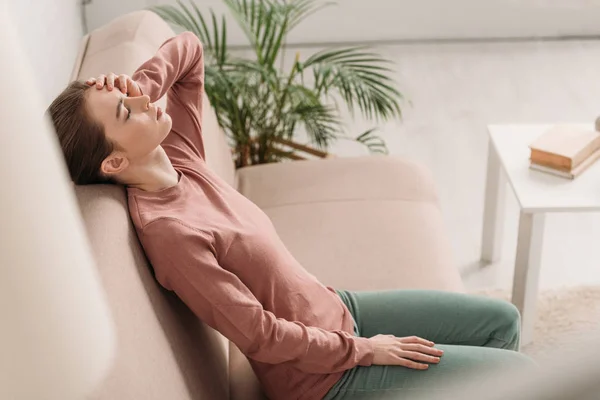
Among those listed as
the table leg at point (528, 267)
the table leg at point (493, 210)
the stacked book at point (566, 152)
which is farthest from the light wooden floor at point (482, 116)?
the stacked book at point (566, 152)

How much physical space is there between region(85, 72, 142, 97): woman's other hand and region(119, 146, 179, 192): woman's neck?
0.10 metres

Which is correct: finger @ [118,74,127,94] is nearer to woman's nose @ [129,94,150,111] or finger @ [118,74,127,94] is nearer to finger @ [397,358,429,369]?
woman's nose @ [129,94,150,111]

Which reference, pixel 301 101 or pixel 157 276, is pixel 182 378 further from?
pixel 301 101

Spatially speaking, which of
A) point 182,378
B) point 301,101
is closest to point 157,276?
point 182,378

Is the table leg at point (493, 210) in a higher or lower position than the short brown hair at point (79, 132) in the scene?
lower

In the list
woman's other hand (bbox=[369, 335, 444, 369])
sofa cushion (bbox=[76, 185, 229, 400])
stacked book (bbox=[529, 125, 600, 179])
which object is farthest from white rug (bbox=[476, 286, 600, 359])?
sofa cushion (bbox=[76, 185, 229, 400])

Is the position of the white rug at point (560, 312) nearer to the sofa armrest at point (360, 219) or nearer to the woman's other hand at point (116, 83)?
the sofa armrest at point (360, 219)

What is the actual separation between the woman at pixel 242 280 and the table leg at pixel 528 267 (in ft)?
1.47

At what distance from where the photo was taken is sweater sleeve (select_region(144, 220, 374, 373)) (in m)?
1.13

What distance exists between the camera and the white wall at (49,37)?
103 inches

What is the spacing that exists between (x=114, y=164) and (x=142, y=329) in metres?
0.27

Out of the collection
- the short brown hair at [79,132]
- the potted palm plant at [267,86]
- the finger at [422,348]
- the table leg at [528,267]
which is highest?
the short brown hair at [79,132]

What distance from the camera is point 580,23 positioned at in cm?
390

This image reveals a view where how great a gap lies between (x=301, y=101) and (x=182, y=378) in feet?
4.00
